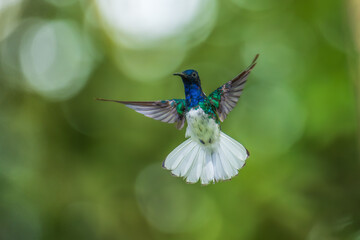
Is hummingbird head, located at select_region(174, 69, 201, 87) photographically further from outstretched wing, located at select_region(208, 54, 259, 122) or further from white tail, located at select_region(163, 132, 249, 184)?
white tail, located at select_region(163, 132, 249, 184)

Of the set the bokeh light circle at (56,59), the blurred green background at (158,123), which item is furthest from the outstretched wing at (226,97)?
the bokeh light circle at (56,59)

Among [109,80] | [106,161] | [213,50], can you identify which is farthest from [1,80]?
[213,50]

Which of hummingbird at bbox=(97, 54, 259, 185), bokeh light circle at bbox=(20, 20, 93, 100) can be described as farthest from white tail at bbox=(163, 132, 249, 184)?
bokeh light circle at bbox=(20, 20, 93, 100)

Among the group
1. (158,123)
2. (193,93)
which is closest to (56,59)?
(158,123)

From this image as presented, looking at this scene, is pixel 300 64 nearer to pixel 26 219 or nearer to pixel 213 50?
pixel 213 50

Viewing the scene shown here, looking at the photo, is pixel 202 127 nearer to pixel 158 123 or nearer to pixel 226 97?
pixel 226 97
